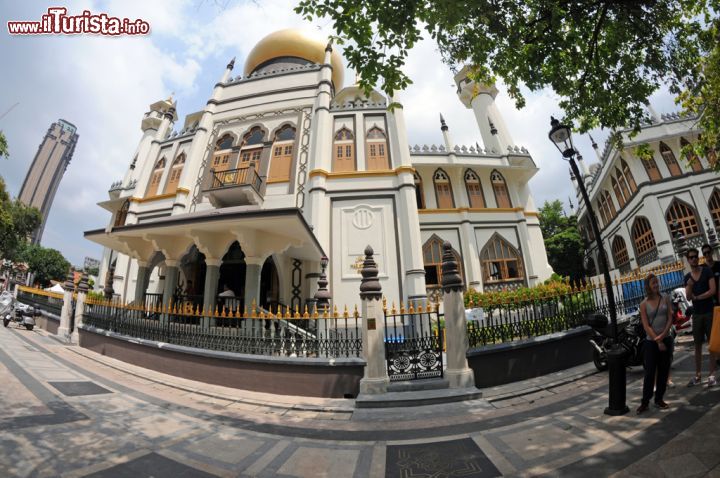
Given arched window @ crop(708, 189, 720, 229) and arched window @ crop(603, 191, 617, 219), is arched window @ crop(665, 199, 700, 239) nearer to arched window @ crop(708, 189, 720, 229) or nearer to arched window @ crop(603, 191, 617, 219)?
arched window @ crop(708, 189, 720, 229)

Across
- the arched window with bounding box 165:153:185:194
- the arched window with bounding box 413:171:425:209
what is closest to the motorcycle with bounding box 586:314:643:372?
the arched window with bounding box 413:171:425:209

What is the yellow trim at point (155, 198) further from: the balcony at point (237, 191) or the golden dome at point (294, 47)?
the golden dome at point (294, 47)

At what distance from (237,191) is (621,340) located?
40.6 feet

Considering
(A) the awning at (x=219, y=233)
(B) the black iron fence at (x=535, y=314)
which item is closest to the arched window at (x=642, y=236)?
(B) the black iron fence at (x=535, y=314)

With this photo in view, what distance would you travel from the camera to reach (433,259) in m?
16.1

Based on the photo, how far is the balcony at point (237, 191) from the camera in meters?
12.1

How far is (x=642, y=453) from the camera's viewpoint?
2664mm

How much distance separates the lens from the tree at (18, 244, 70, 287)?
124ft

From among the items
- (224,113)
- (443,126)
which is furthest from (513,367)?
(224,113)

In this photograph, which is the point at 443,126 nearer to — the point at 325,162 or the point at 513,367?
the point at 325,162

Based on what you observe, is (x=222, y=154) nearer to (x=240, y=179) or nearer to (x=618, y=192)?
(x=240, y=179)

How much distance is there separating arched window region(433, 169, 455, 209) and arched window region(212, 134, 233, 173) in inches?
443

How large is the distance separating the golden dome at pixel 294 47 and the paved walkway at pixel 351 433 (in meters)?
18.8

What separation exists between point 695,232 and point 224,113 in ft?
90.1
